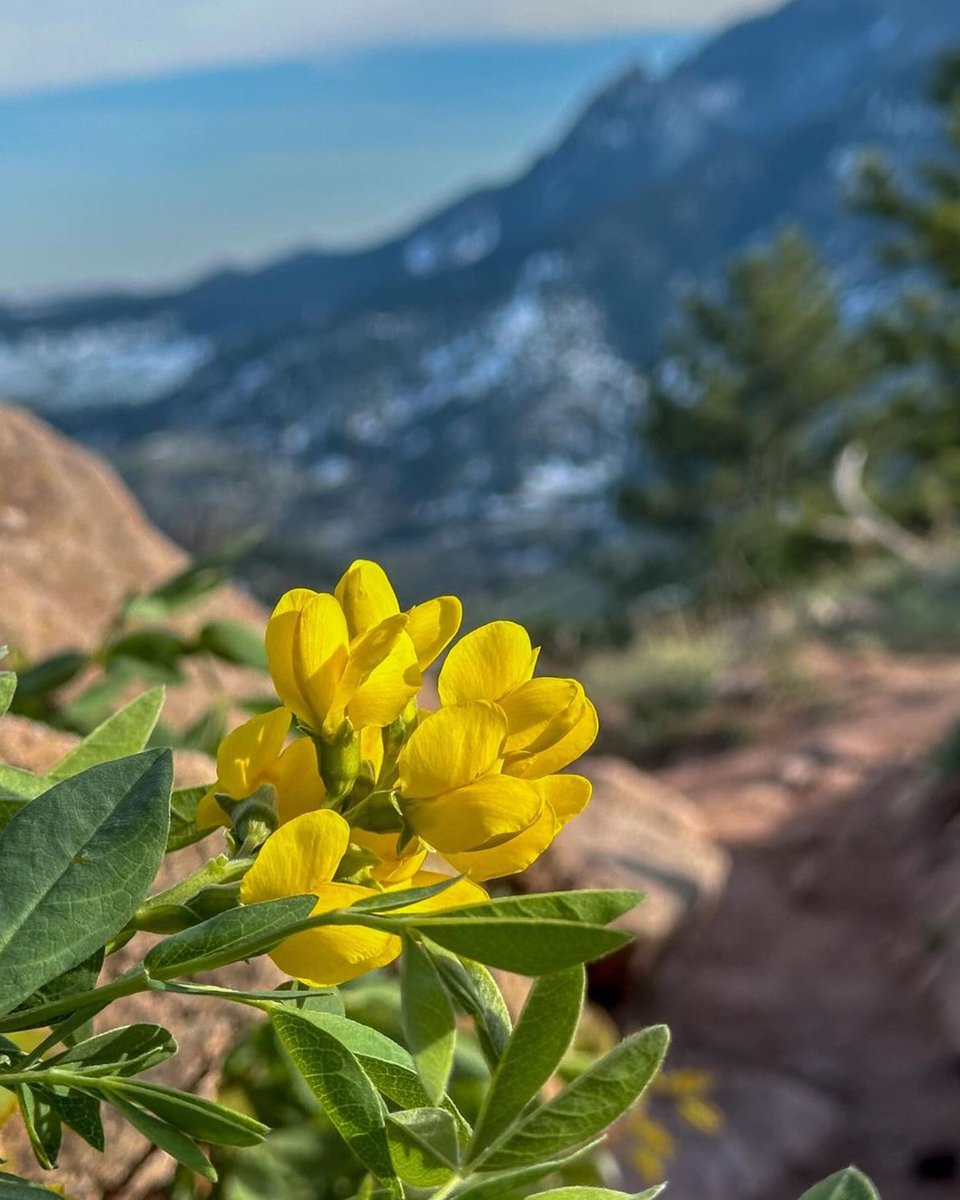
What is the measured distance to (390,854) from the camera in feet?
1.64

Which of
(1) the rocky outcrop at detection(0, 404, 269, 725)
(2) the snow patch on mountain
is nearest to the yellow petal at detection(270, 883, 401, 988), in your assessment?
(1) the rocky outcrop at detection(0, 404, 269, 725)

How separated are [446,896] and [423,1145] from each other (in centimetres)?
8

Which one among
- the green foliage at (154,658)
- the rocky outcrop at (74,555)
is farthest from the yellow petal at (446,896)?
the rocky outcrop at (74,555)

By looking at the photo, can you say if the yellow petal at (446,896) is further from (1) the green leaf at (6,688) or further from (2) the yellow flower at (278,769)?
(1) the green leaf at (6,688)

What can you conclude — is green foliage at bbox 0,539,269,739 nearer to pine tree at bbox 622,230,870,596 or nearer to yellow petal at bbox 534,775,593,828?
yellow petal at bbox 534,775,593,828

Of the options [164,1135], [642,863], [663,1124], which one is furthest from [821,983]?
[164,1135]

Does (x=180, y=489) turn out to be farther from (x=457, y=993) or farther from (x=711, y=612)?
(x=457, y=993)

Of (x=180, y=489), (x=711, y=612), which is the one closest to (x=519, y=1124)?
(x=711, y=612)

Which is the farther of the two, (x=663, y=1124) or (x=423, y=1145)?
(x=663, y=1124)

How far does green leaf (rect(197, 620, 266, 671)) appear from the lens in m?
1.29

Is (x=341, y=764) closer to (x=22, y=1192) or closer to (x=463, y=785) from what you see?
(x=463, y=785)

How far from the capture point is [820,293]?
988 inches

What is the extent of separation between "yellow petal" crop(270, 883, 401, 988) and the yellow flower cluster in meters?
0.02

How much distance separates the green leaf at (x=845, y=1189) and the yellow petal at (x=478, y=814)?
0.17 metres
